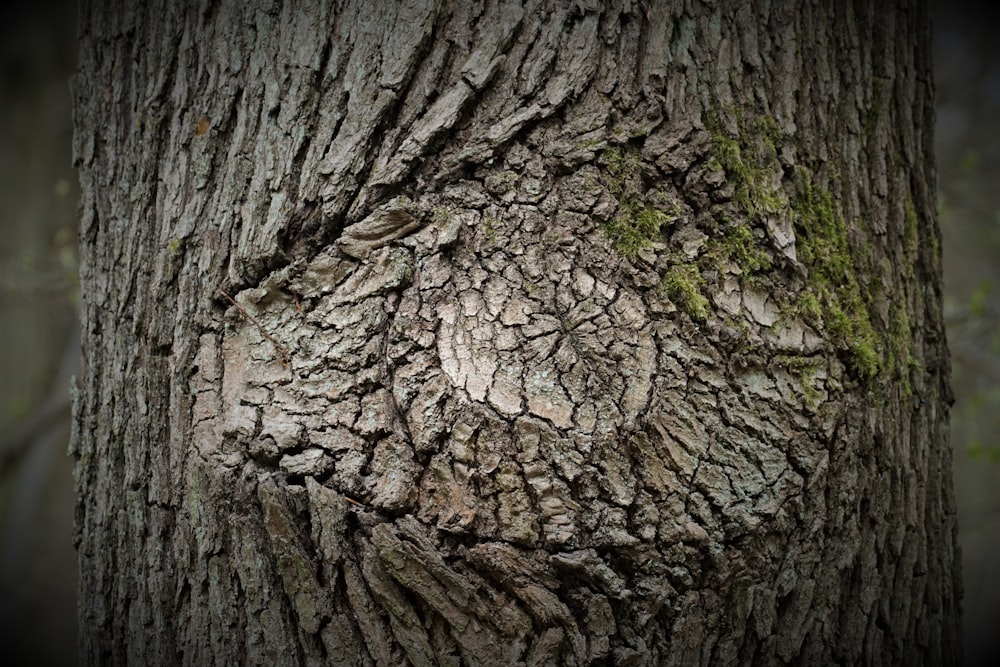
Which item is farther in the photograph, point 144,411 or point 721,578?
point 144,411

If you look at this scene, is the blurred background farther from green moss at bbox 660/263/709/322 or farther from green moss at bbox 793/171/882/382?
green moss at bbox 660/263/709/322

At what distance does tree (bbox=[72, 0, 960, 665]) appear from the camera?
1202 mm

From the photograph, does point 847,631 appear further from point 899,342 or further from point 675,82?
point 675,82

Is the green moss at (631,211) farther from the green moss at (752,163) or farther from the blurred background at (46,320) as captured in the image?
the blurred background at (46,320)

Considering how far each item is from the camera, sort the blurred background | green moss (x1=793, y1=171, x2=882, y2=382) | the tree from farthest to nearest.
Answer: the blurred background
green moss (x1=793, y1=171, x2=882, y2=382)
the tree

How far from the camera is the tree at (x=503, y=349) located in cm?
120

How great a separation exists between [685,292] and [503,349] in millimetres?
379

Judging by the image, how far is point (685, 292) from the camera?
1.26 meters

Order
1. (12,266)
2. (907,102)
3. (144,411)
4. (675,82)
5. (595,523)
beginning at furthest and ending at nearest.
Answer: (12,266) < (907,102) < (144,411) < (675,82) < (595,523)

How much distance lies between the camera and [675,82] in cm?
130

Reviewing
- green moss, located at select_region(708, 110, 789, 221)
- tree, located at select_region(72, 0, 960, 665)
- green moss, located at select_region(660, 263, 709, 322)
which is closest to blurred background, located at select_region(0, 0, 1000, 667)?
tree, located at select_region(72, 0, 960, 665)

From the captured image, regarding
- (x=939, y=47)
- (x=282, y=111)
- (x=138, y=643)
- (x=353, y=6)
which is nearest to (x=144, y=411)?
(x=138, y=643)

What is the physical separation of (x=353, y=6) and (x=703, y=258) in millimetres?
894

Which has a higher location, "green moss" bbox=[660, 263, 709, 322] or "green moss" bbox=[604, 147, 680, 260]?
"green moss" bbox=[604, 147, 680, 260]
